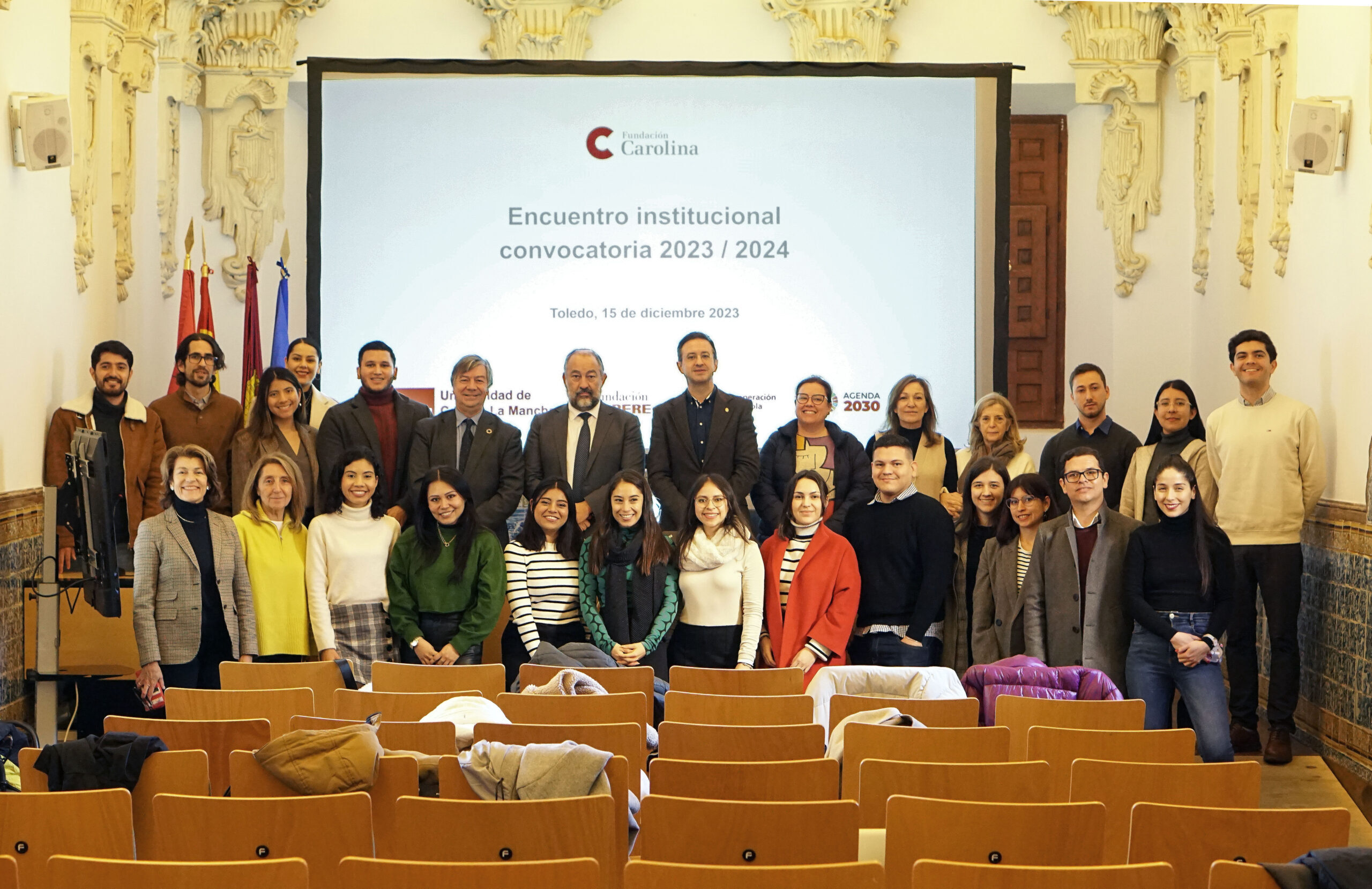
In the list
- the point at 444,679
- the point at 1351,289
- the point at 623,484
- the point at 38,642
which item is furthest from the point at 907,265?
the point at 38,642

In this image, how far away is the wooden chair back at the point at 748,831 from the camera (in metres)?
2.90

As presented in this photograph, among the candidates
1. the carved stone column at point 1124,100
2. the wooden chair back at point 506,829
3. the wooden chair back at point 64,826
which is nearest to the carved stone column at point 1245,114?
the carved stone column at point 1124,100

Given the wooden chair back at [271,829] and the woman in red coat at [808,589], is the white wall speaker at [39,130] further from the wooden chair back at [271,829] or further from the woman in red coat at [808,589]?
the wooden chair back at [271,829]

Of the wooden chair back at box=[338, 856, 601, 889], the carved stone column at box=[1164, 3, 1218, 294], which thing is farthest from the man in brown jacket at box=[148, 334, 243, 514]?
the carved stone column at box=[1164, 3, 1218, 294]

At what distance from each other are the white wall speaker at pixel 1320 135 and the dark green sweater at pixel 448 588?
409 centimetres

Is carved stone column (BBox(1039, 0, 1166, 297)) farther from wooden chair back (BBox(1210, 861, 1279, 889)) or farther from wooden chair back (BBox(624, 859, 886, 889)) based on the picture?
wooden chair back (BBox(624, 859, 886, 889))

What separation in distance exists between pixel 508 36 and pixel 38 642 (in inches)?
183

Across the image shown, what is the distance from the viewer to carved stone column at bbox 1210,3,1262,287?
761cm

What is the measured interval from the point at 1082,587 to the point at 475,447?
2.67m


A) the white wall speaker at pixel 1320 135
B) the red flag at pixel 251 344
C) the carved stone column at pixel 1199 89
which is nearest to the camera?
the white wall speaker at pixel 1320 135

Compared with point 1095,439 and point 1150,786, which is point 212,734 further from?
point 1095,439

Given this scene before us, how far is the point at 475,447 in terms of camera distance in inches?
247

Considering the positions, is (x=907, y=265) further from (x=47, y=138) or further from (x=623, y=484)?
(x=47, y=138)

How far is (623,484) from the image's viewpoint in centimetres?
566
